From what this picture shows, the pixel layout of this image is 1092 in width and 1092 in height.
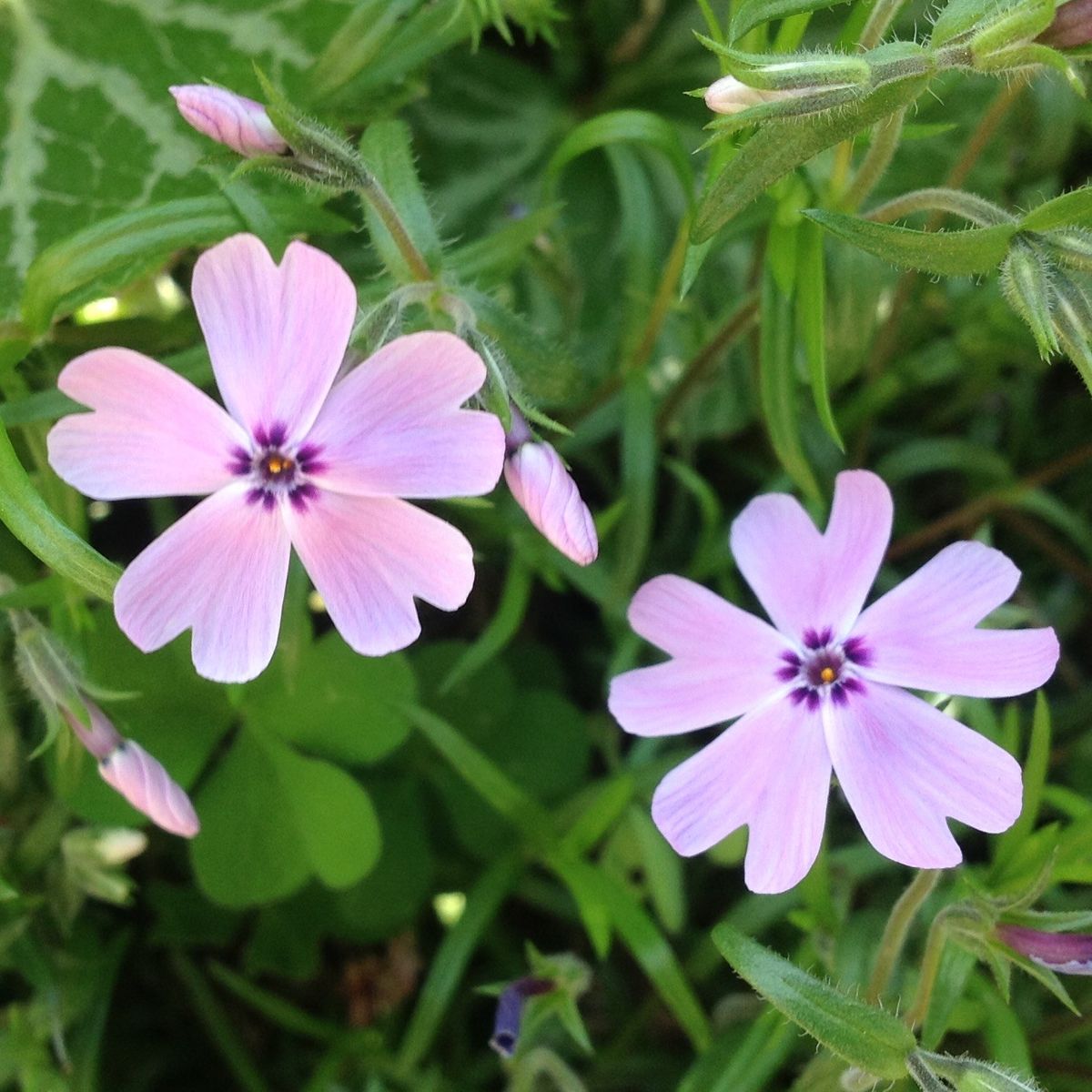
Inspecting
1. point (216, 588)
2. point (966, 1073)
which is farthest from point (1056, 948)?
point (216, 588)

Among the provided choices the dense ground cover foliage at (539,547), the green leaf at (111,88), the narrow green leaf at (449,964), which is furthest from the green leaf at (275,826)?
the green leaf at (111,88)

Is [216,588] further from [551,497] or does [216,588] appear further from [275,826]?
[275,826]

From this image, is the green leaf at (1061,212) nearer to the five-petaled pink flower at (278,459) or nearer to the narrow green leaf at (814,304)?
the narrow green leaf at (814,304)

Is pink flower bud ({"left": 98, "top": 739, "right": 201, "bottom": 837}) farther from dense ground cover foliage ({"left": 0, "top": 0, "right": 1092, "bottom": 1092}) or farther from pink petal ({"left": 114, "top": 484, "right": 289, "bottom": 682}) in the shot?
pink petal ({"left": 114, "top": 484, "right": 289, "bottom": 682})

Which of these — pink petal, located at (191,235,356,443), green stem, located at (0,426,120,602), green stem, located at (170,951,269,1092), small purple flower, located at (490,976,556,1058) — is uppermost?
pink petal, located at (191,235,356,443)

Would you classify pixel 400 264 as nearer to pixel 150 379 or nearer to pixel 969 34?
pixel 150 379

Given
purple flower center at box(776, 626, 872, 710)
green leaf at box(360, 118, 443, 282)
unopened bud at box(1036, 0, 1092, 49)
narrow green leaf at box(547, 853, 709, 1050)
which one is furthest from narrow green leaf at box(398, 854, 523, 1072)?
unopened bud at box(1036, 0, 1092, 49)
